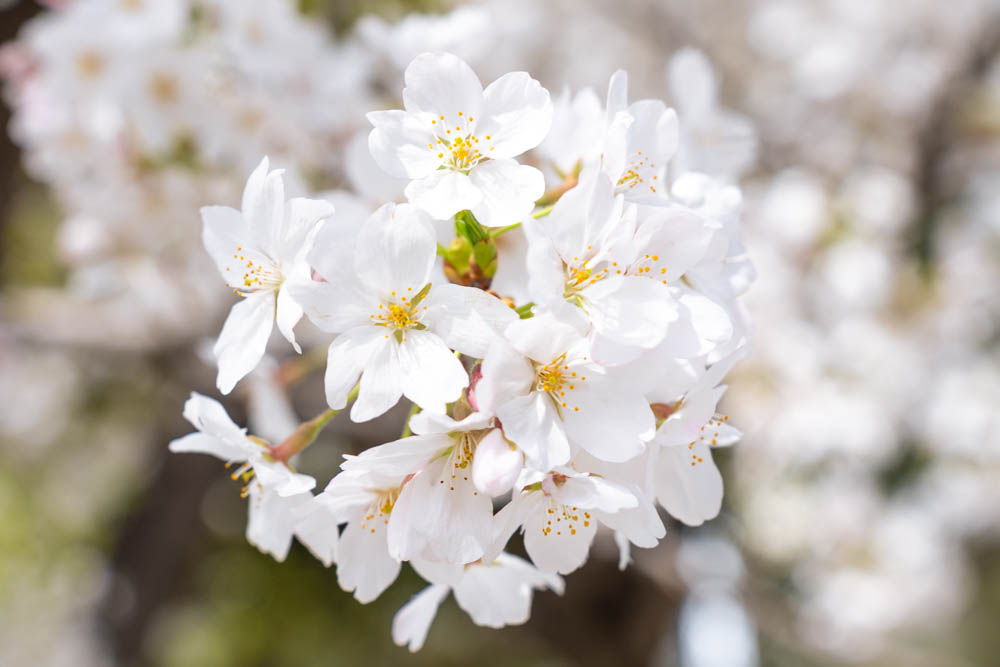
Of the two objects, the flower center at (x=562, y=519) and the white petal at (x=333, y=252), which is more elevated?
the white petal at (x=333, y=252)

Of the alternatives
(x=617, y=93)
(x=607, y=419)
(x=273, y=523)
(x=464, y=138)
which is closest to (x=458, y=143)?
(x=464, y=138)

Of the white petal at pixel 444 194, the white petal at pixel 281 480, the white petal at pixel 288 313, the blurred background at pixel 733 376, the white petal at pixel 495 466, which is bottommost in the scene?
the blurred background at pixel 733 376

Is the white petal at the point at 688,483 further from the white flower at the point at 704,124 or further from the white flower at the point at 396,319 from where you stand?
the white flower at the point at 704,124

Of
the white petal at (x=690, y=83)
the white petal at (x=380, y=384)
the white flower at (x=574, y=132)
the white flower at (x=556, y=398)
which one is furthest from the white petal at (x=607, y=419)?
the white petal at (x=690, y=83)

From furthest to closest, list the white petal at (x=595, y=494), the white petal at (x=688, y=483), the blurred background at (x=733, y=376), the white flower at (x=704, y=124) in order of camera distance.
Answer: the blurred background at (x=733, y=376) → the white flower at (x=704, y=124) → the white petal at (x=688, y=483) → the white petal at (x=595, y=494)

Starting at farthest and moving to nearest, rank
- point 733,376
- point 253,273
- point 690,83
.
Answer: point 733,376 → point 690,83 → point 253,273

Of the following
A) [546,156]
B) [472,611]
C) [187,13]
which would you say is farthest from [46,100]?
[472,611]

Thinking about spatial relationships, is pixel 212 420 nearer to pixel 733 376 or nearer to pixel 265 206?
pixel 265 206
